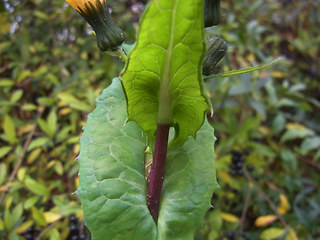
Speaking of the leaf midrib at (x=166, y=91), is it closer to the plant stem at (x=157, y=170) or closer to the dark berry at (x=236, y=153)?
the plant stem at (x=157, y=170)

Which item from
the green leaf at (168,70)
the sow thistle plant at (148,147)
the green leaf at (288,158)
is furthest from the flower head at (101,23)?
the green leaf at (288,158)

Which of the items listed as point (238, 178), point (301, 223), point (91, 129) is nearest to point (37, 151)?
point (91, 129)

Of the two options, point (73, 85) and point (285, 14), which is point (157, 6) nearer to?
point (73, 85)

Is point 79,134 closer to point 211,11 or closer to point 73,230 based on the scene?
point 73,230

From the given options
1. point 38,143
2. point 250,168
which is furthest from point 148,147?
point 250,168

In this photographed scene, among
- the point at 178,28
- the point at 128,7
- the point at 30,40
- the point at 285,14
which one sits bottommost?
the point at 285,14

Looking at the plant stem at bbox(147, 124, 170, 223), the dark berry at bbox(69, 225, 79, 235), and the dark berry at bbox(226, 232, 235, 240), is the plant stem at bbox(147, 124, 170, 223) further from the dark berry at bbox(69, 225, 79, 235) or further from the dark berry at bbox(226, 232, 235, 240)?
the dark berry at bbox(226, 232, 235, 240)
